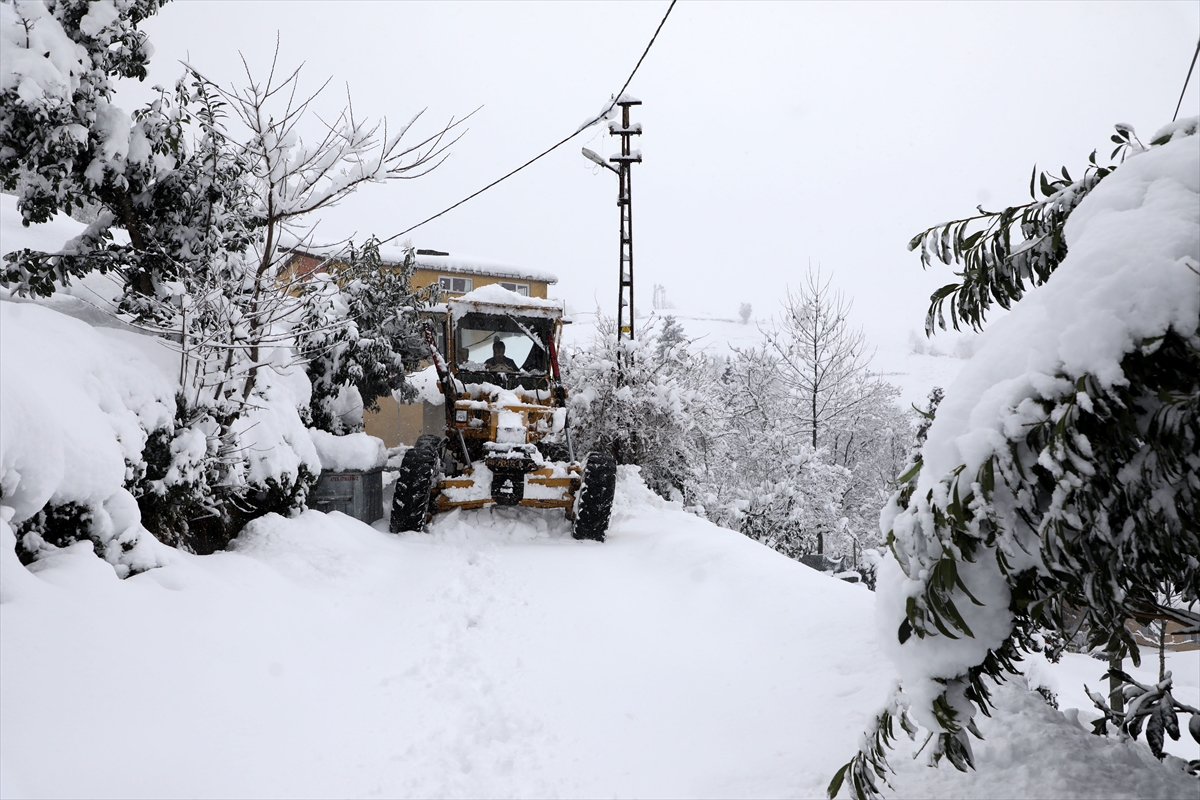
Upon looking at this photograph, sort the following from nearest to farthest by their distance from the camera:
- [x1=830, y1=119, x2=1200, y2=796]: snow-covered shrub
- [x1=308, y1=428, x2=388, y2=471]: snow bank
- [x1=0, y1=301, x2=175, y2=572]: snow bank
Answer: [x1=830, y1=119, x2=1200, y2=796]: snow-covered shrub
[x1=0, y1=301, x2=175, y2=572]: snow bank
[x1=308, y1=428, x2=388, y2=471]: snow bank

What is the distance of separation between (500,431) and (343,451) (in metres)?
1.92

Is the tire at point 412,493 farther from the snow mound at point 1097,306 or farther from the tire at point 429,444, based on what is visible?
the snow mound at point 1097,306

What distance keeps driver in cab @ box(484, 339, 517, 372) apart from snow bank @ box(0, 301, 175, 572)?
207 inches

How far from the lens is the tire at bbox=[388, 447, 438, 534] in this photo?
25.7 feet

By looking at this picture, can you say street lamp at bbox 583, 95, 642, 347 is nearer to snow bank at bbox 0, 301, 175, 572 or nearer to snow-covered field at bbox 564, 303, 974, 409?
snow bank at bbox 0, 301, 175, 572

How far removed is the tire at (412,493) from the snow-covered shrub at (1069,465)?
6.58 m

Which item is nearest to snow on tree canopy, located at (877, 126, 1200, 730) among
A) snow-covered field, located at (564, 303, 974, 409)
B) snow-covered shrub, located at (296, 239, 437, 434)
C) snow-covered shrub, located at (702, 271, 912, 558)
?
snow-covered shrub, located at (296, 239, 437, 434)

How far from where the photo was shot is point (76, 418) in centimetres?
374

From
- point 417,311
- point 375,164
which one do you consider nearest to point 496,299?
point 417,311

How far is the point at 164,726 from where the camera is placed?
2773mm

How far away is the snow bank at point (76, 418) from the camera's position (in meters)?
3.22

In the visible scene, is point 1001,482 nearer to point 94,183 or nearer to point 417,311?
point 94,183

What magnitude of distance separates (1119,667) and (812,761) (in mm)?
1334

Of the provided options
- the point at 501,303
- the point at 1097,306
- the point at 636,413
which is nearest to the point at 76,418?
the point at 1097,306
